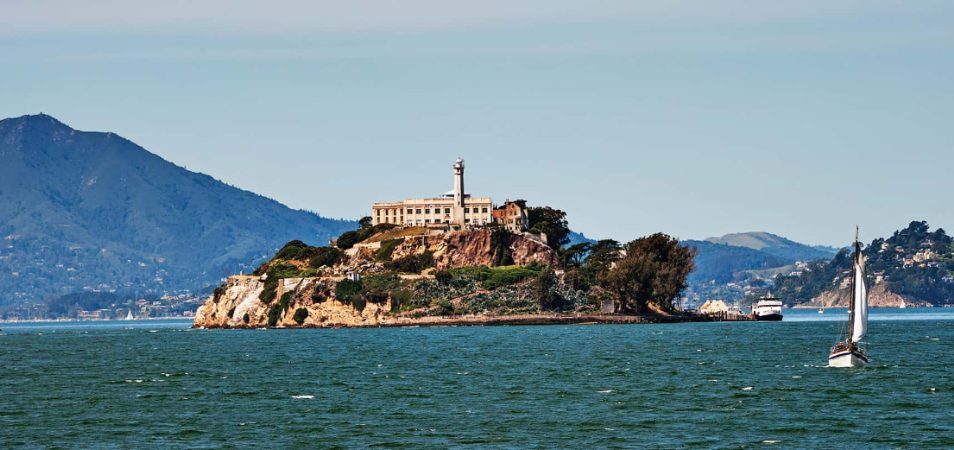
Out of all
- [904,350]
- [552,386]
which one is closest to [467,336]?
[904,350]

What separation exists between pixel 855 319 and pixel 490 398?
29300 mm

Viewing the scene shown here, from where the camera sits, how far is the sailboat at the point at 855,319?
96.9 metres

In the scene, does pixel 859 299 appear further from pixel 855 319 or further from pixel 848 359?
pixel 848 359

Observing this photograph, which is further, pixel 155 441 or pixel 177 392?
pixel 177 392

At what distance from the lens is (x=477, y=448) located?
61.8 meters

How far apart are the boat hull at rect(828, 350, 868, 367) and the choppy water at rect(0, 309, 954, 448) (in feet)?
3.09

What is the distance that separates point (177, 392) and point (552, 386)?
2454 centimetres

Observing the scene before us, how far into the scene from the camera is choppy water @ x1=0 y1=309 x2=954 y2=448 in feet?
217

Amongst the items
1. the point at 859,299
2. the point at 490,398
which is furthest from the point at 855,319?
the point at 490,398

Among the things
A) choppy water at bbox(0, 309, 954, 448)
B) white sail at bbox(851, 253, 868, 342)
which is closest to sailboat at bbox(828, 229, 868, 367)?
white sail at bbox(851, 253, 868, 342)

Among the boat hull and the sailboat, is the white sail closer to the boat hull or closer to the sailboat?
the sailboat

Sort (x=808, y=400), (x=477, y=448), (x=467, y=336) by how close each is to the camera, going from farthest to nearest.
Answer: (x=467, y=336) < (x=808, y=400) < (x=477, y=448)

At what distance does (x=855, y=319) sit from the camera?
98.7 meters

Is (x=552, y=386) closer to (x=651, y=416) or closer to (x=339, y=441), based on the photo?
(x=651, y=416)
